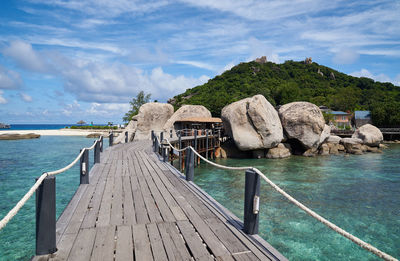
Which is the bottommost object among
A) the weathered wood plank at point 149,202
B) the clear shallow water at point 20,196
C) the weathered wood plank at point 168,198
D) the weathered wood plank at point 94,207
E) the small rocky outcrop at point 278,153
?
the clear shallow water at point 20,196

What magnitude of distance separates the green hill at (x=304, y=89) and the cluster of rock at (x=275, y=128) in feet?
88.7

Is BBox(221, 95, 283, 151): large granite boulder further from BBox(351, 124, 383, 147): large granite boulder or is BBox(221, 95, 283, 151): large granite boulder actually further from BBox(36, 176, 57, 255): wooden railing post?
BBox(36, 176, 57, 255): wooden railing post

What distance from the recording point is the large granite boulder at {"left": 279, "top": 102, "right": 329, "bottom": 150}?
25.0 m

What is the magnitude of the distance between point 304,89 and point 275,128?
5555 centimetres

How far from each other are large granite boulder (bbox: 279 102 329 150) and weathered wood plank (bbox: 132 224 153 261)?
2358 cm

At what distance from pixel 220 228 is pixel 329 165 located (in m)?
20.3

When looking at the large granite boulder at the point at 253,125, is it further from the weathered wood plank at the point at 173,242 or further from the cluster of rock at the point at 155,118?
the weathered wood plank at the point at 173,242

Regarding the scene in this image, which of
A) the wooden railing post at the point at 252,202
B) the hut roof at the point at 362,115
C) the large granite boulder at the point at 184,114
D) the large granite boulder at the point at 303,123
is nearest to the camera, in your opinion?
A: the wooden railing post at the point at 252,202

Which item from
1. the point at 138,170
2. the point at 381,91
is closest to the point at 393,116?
the point at 381,91

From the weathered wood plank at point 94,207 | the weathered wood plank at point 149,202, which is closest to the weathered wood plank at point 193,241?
the weathered wood plank at point 149,202

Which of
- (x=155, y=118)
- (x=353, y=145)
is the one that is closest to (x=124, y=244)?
(x=155, y=118)

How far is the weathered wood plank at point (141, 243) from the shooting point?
323 centimetres

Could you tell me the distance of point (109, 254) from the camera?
3271mm

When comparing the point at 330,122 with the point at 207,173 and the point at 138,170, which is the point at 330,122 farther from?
the point at 138,170
